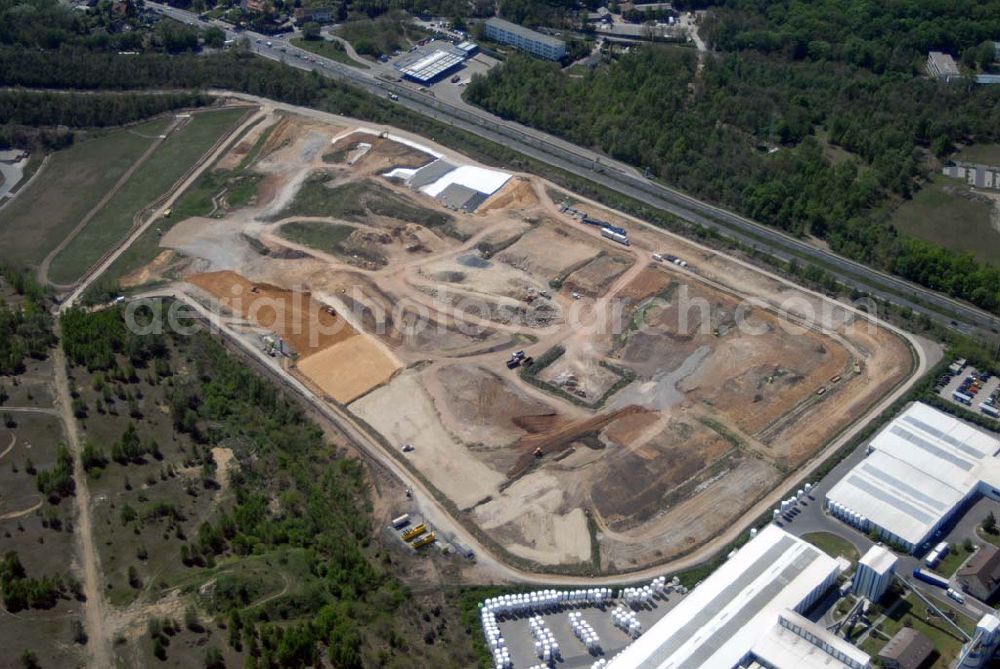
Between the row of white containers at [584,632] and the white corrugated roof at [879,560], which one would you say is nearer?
the row of white containers at [584,632]

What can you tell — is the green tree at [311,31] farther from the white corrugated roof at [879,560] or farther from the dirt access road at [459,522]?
the white corrugated roof at [879,560]

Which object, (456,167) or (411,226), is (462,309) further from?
(456,167)

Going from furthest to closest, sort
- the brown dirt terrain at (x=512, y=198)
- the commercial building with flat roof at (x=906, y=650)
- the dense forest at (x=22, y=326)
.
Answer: the brown dirt terrain at (x=512, y=198) → the dense forest at (x=22, y=326) → the commercial building with flat roof at (x=906, y=650)

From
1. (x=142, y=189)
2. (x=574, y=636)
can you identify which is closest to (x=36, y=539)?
(x=574, y=636)

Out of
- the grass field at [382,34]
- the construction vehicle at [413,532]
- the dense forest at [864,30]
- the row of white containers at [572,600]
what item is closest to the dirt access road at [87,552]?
the construction vehicle at [413,532]

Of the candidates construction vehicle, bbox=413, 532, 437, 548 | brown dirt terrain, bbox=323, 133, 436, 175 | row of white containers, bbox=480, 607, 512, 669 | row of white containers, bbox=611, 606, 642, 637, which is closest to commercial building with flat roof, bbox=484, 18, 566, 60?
brown dirt terrain, bbox=323, 133, 436, 175

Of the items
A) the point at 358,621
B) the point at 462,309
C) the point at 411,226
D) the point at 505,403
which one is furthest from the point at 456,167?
the point at 358,621

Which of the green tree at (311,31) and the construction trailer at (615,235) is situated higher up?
the construction trailer at (615,235)
